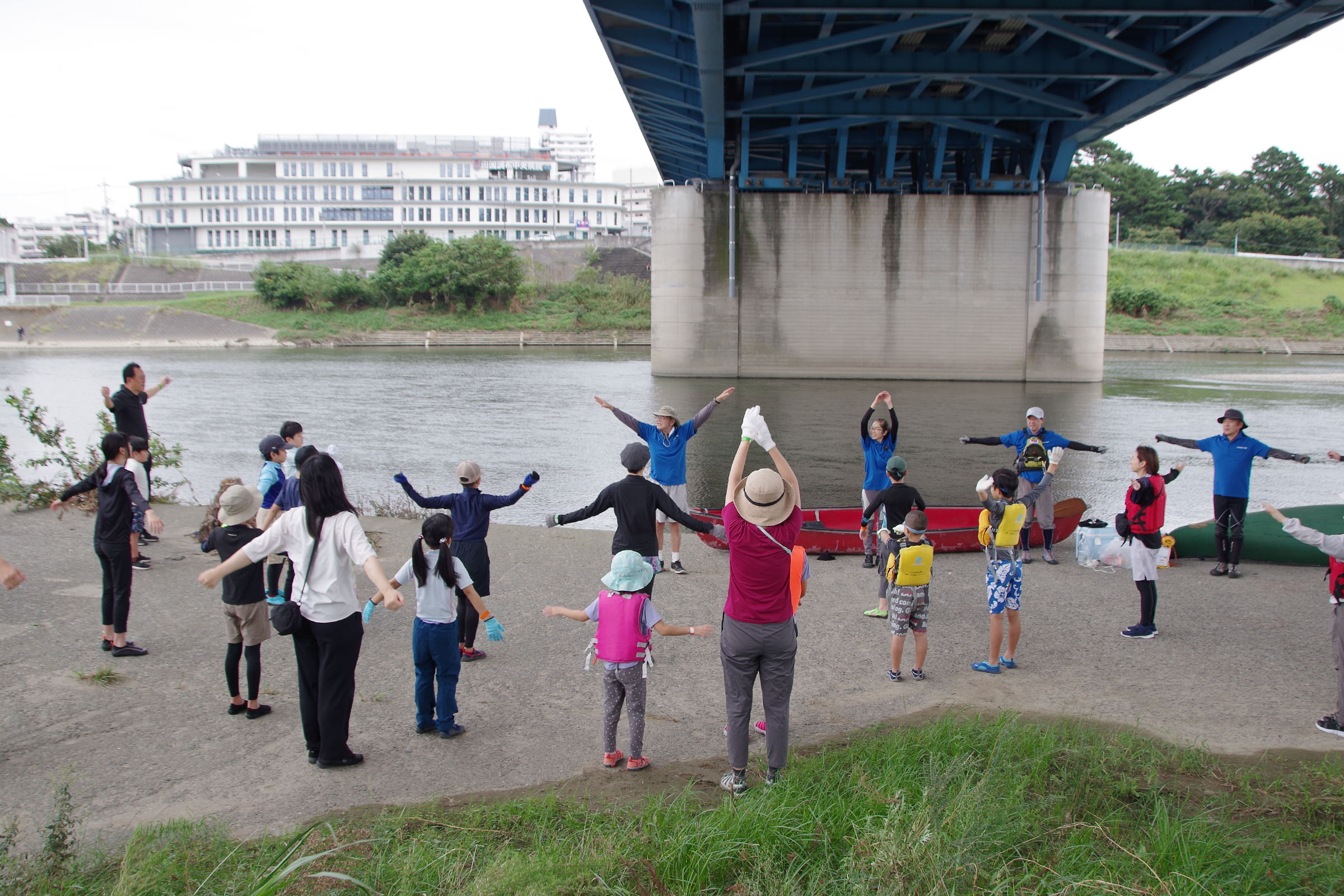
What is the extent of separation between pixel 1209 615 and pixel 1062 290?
34604 millimetres

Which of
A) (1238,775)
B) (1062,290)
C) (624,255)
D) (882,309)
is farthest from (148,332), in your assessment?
(1238,775)

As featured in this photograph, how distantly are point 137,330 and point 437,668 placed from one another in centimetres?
7342

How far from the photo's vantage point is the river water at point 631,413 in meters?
17.4

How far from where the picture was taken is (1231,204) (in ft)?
309

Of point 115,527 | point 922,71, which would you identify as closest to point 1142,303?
point 922,71

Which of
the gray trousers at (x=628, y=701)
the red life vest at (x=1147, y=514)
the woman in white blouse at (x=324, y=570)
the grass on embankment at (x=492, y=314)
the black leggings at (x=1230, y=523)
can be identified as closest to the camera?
the woman in white blouse at (x=324, y=570)

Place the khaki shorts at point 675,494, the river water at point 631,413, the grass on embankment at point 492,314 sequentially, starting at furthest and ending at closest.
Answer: the grass on embankment at point 492,314 → the river water at point 631,413 → the khaki shorts at point 675,494

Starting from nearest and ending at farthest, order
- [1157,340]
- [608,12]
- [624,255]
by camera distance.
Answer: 1. [608,12]
2. [1157,340]
3. [624,255]

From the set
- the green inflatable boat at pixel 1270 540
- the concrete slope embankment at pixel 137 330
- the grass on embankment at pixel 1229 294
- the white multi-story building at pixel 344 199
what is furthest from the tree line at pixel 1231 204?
the green inflatable boat at pixel 1270 540

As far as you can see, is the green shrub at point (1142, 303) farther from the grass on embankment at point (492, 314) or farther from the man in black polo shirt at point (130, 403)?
the man in black polo shirt at point (130, 403)

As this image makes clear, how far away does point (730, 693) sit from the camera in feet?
16.1

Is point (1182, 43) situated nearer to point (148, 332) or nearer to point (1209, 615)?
point (1209, 615)

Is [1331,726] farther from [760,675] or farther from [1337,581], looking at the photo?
[760,675]

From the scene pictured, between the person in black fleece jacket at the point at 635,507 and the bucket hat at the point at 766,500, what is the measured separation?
6.65ft
